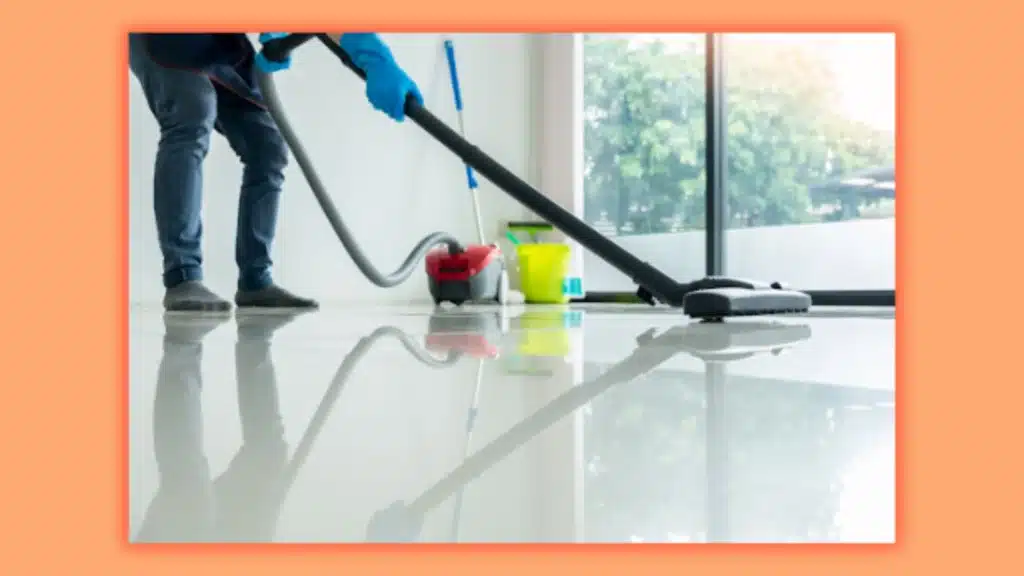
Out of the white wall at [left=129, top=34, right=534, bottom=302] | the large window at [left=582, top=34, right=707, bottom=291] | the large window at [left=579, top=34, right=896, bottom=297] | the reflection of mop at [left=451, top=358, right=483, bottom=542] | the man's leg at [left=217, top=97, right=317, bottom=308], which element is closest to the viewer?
the reflection of mop at [left=451, top=358, right=483, bottom=542]

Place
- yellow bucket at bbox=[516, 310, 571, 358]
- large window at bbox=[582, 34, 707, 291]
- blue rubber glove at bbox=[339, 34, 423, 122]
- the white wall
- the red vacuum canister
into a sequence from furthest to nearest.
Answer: large window at bbox=[582, 34, 707, 291], the red vacuum canister, the white wall, blue rubber glove at bbox=[339, 34, 423, 122], yellow bucket at bbox=[516, 310, 571, 358]

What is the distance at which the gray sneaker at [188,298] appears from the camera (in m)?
2.17

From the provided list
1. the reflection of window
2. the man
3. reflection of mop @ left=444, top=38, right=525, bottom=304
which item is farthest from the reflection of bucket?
reflection of mop @ left=444, top=38, right=525, bottom=304

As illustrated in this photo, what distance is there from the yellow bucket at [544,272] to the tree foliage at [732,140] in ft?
1.36

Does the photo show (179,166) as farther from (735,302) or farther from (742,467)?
(742,467)

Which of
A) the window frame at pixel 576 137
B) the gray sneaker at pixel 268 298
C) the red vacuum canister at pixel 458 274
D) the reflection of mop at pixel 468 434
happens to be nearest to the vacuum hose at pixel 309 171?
the gray sneaker at pixel 268 298

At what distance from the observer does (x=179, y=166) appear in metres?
2.16

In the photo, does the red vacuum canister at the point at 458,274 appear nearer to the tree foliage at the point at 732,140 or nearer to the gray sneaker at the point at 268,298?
the gray sneaker at the point at 268,298

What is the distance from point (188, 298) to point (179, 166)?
0.31 m

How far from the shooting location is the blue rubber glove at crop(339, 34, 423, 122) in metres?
1.81

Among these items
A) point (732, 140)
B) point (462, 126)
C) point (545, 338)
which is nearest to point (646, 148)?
point (732, 140)

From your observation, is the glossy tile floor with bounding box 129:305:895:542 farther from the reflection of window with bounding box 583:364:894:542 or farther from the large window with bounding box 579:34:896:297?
the large window with bounding box 579:34:896:297

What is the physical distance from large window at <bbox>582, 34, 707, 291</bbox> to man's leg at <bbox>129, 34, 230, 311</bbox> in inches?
93.9

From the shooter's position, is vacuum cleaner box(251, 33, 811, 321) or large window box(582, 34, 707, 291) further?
large window box(582, 34, 707, 291)
